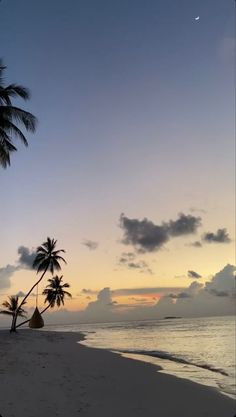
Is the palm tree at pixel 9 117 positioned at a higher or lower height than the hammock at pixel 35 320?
higher

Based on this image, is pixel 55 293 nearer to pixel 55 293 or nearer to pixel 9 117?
pixel 55 293

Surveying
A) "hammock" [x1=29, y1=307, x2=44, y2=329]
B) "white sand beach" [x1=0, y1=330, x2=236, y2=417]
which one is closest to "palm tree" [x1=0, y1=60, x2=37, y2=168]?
"white sand beach" [x1=0, y1=330, x2=236, y2=417]

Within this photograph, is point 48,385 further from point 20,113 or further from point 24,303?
point 24,303

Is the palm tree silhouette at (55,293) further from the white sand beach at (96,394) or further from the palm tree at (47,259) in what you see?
the white sand beach at (96,394)

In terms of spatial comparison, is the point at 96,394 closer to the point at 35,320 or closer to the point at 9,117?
the point at 9,117

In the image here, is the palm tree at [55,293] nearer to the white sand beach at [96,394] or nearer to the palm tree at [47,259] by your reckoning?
the palm tree at [47,259]

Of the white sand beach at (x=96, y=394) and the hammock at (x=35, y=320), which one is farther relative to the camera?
the hammock at (x=35, y=320)

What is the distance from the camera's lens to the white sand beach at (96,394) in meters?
11.0

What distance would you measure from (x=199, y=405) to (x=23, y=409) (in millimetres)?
5852

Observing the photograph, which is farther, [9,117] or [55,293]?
[55,293]

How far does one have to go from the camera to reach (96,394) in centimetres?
1311

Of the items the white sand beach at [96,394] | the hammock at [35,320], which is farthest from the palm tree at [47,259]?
the white sand beach at [96,394]

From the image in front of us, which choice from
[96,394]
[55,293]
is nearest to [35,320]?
[55,293]

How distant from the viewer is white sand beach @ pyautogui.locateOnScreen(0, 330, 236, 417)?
1098 cm
